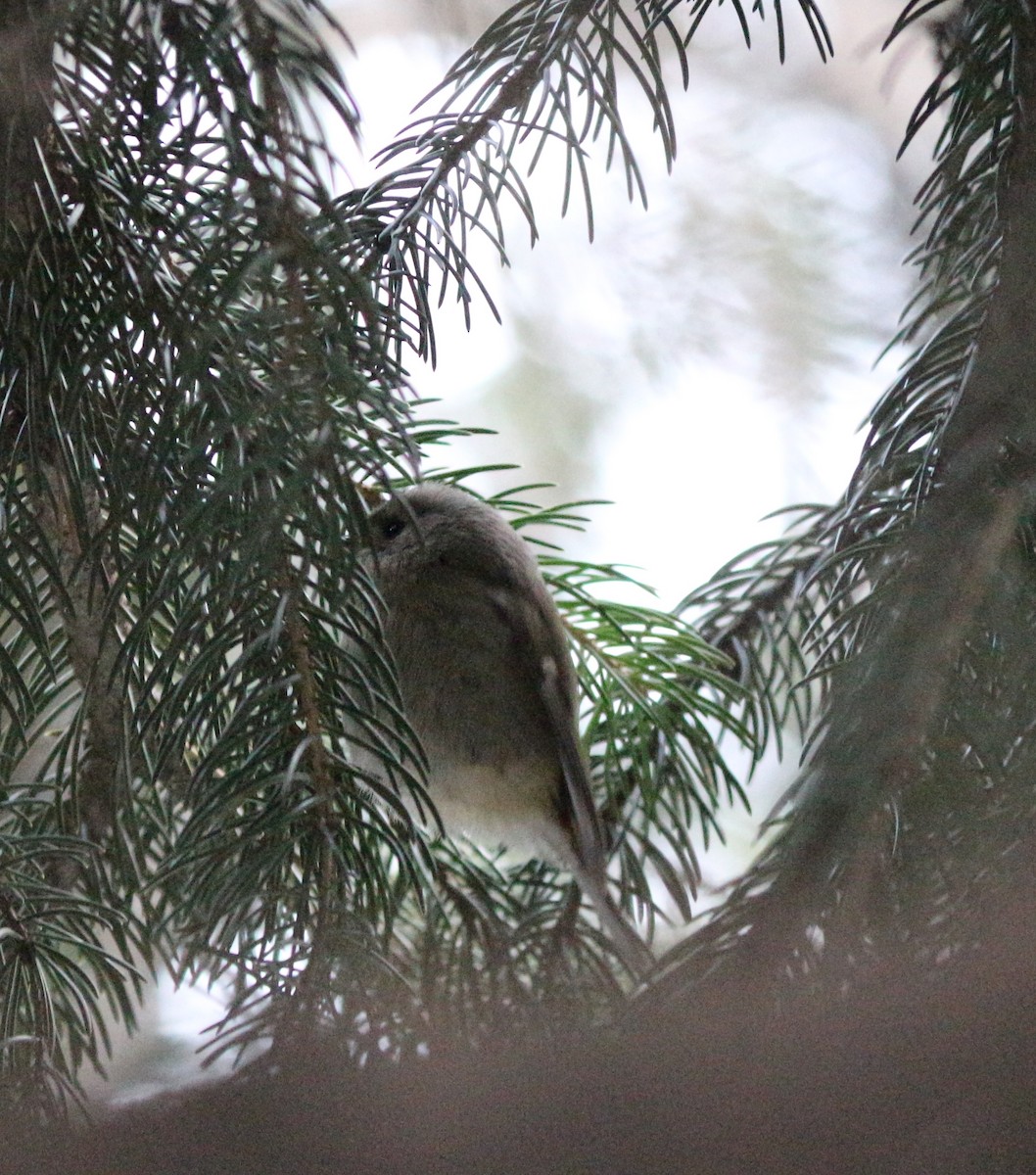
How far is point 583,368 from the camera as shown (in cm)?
259

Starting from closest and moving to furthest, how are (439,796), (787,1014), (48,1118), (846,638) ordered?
(787,1014) < (48,1118) < (846,638) < (439,796)

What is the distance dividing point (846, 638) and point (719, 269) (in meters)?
2.00

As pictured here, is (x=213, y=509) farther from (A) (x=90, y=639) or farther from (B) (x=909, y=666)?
(B) (x=909, y=666)

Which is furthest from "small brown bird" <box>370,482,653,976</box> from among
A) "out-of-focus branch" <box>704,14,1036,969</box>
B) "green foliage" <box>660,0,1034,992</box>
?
"out-of-focus branch" <box>704,14,1036,969</box>

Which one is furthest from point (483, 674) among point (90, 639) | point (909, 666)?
point (909, 666)

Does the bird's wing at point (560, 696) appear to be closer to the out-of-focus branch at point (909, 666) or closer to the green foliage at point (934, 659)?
the green foliage at point (934, 659)

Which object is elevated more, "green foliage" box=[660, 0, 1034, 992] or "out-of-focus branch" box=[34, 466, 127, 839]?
"out-of-focus branch" box=[34, 466, 127, 839]

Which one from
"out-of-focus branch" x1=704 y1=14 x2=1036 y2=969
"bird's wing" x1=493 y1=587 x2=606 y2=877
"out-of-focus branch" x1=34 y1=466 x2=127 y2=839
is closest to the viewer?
"out-of-focus branch" x1=704 y1=14 x2=1036 y2=969

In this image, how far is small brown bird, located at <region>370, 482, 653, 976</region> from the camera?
0.96 m

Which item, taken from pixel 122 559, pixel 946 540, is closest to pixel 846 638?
pixel 946 540

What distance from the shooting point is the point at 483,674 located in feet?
3.26

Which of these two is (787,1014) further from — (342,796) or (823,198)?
(823,198)

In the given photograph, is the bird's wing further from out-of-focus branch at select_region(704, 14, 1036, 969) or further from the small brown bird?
out-of-focus branch at select_region(704, 14, 1036, 969)

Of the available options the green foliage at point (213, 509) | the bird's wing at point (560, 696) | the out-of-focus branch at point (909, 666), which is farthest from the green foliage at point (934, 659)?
the bird's wing at point (560, 696)
